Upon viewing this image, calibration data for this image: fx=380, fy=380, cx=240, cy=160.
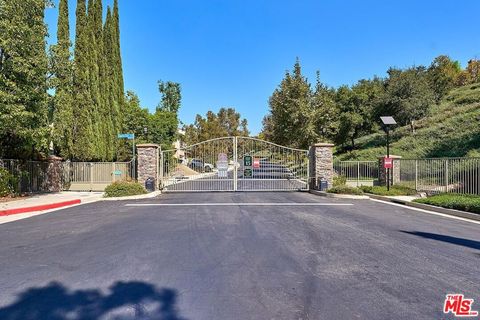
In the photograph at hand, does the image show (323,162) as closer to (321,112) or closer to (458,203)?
(458,203)

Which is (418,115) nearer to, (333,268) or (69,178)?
(69,178)

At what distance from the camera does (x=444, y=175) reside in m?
17.9

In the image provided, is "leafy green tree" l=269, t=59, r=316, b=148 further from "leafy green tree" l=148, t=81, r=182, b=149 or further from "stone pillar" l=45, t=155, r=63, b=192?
"stone pillar" l=45, t=155, r=63, b=192

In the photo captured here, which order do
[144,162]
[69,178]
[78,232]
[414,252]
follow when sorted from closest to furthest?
1. [414,252]
2. [78,232]
3. [144,162]
4. [69,178]

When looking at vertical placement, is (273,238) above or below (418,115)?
below

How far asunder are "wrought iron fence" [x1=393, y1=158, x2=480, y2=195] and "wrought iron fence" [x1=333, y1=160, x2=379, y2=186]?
4196mm

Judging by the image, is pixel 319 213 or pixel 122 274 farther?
pixel 319 213

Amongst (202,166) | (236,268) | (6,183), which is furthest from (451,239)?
(202,166)

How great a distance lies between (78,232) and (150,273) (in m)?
4.24

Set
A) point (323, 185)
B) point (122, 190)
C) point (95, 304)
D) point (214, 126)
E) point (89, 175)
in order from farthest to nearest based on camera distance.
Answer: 1. point (214, 126)
2. point (89, 175)
3. point (323, 185)
4. point (122, 190)
5. point (95, 304)

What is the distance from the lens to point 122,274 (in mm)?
5605

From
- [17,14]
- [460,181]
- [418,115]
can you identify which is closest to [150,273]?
[17,14]

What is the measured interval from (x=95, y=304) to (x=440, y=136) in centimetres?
3480

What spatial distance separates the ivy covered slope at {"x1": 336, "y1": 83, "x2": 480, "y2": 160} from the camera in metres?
28.0
